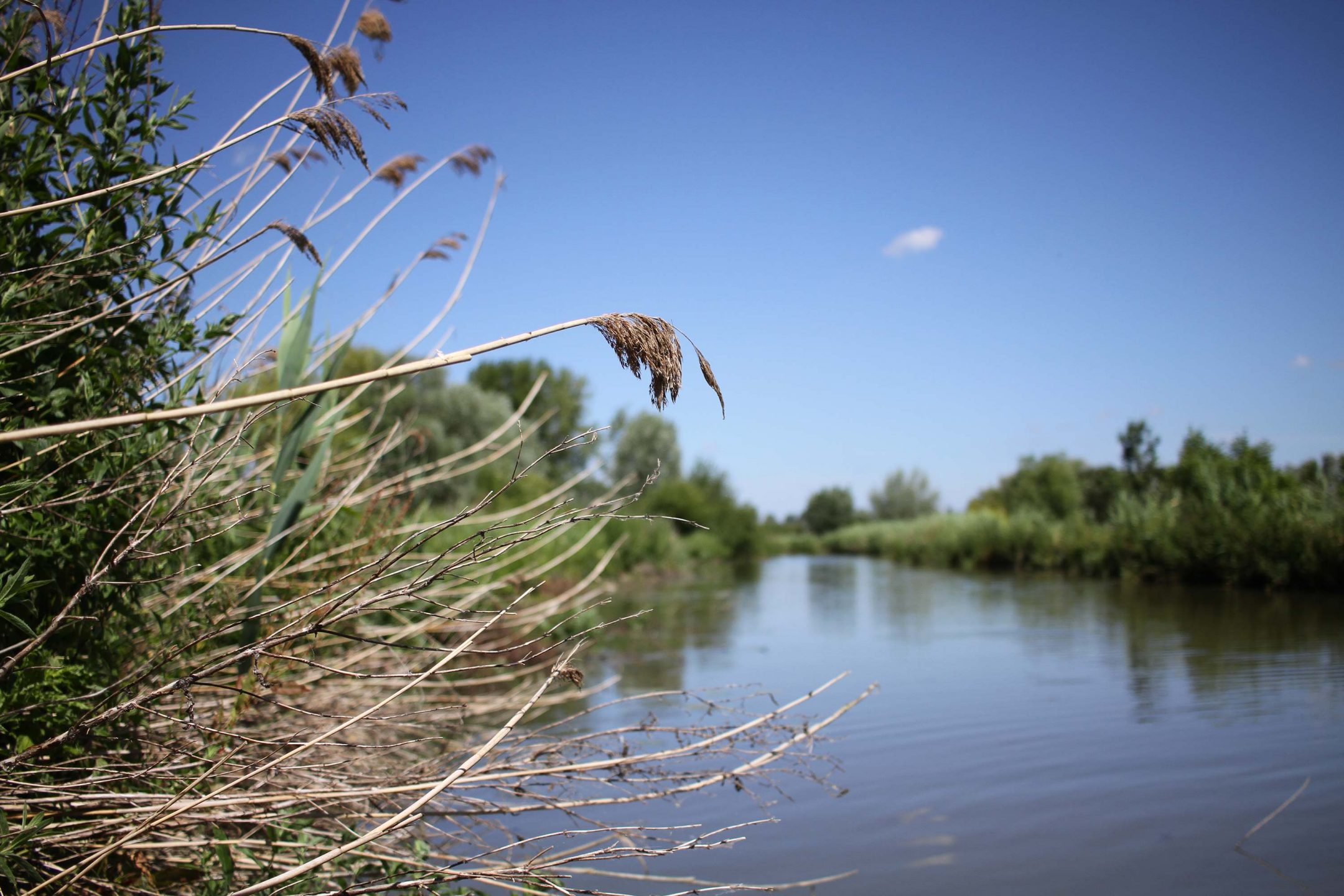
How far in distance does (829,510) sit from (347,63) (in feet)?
212

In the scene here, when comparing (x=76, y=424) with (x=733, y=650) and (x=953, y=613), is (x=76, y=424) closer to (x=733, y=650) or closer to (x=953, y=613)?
(x=733, y=650)

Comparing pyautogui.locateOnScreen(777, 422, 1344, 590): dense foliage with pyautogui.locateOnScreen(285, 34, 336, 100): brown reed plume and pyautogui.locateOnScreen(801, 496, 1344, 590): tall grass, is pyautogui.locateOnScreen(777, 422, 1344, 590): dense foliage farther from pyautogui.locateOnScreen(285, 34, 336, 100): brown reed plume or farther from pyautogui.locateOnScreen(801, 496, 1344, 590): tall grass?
pyautogui.locateOnScreen(285, 34, 336, 100): brown reed plume

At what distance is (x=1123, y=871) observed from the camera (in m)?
3.46

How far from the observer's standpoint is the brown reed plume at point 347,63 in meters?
2.47

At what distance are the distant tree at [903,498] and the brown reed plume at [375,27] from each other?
56.3 meters

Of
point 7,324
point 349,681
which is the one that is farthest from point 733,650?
point 7,324

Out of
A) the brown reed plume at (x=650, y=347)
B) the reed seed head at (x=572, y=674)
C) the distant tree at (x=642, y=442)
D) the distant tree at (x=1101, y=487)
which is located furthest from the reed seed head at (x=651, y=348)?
the distant tree at (x=642, y=442)

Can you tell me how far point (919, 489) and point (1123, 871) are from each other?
58.3 m

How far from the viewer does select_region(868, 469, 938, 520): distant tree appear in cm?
5825

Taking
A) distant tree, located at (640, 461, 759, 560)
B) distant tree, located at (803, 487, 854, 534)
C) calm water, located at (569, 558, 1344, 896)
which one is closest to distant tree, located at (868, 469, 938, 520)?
distant tree, located at (803, 487, 854, 534)

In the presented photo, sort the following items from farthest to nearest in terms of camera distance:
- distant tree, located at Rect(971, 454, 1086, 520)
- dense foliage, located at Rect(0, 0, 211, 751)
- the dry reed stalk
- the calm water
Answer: distant tree, located at Rect(971, 454, 1086, 520) → the calm water → dense foliage, located at Rect(0, 0, 211, 751) → the dry reed stalk

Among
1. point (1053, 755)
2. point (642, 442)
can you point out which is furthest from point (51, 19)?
point (642, 442)

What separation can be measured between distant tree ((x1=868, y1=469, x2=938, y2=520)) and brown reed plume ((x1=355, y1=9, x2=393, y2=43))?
56.3 m

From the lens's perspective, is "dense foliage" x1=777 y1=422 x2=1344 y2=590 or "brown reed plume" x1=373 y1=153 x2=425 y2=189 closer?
"brown reed plume" x1=373 y1=153 x2=425 y2=189
